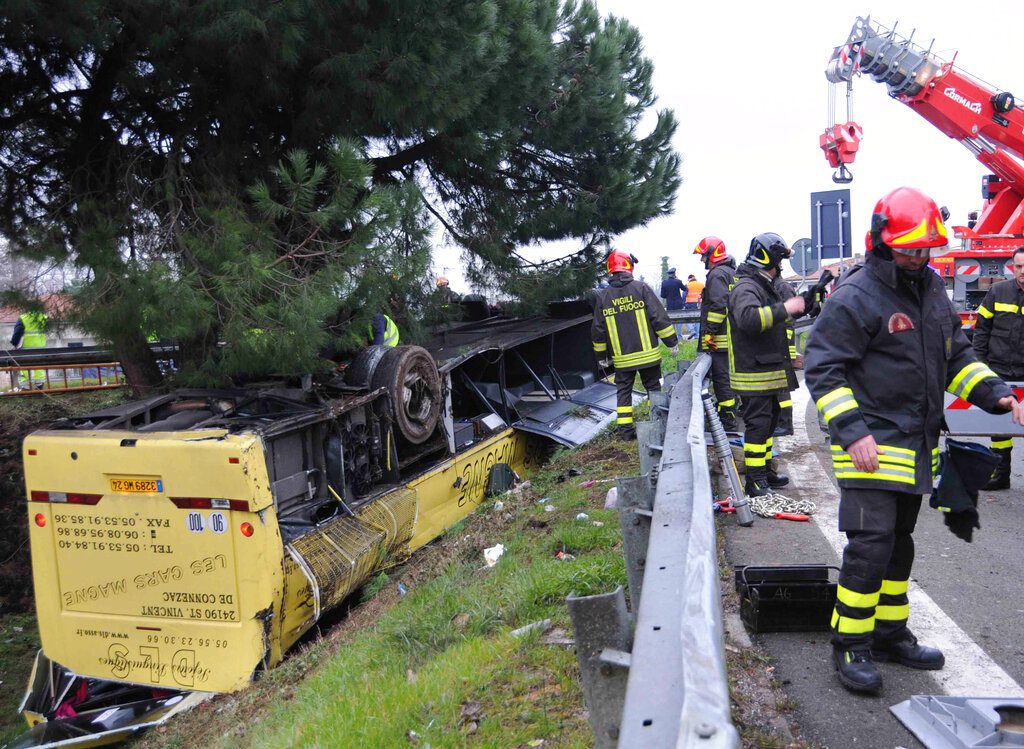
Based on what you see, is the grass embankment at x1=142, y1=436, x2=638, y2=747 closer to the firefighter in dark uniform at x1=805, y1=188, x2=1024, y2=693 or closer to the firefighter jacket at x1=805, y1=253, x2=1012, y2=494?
the firefighter in dark uniform at x1=805, y1=188, x2=1024, y2=693

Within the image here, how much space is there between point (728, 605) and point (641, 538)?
102 cm

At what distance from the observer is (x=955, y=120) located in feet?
45.2

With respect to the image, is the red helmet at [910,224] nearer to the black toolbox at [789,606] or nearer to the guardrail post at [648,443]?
the black toolbox at [789,606]

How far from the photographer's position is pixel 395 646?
4.26 metres

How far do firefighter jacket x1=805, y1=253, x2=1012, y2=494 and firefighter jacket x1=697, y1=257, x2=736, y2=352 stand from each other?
4.02 meters

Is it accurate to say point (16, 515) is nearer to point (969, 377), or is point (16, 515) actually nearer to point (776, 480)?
point (776, 480)

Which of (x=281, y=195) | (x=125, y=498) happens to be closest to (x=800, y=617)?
(x=125, y=498)

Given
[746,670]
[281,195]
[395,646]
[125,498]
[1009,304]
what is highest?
[281,195]

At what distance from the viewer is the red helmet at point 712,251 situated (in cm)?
796

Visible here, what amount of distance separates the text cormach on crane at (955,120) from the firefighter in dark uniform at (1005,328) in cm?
703

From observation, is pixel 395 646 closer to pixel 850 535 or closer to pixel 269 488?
pixel 269 488

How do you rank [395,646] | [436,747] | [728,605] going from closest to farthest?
[436,747] → [728,605] → [395,646]

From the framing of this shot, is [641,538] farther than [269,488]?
No

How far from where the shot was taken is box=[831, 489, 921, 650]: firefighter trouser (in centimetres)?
306
